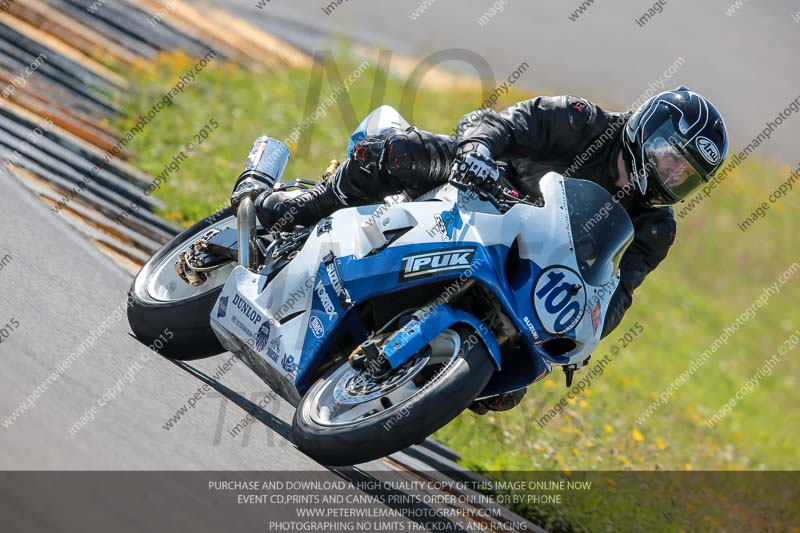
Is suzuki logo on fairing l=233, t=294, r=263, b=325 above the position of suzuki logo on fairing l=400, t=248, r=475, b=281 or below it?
below

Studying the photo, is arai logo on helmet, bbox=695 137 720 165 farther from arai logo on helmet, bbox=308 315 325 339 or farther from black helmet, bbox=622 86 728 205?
arai logo on helmet, bbox=308 315 325 339

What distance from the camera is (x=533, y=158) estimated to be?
5.70 meters

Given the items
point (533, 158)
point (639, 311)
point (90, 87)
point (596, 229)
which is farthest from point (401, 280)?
point (639, 311)

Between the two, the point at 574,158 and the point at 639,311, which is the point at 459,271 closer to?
the point at 574,158

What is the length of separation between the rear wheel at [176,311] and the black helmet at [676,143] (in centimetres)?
218

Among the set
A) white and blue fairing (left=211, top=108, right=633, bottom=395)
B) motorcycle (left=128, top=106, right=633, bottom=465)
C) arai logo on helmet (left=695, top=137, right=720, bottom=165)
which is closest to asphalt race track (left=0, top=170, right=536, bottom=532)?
motorcycle (left=128, top=106, right=633, bottom=465)

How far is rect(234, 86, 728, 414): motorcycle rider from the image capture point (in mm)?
5273

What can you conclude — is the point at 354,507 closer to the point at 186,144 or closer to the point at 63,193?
the point at 63,193

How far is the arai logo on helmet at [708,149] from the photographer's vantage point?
5.24 m

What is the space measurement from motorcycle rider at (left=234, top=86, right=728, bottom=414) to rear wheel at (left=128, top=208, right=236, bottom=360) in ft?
2.10

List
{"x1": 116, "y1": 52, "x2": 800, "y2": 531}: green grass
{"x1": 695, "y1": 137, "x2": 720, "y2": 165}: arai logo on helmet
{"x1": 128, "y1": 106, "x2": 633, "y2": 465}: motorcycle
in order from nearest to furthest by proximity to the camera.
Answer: {"x1": 128, "y1": 106, "x2": 633, "y2": 465}: motorcycle < {"x1": 695, "y1": 137, "x2": 720, "y2": 165}: arai logo on helmet < {"x1": 116, "y1": 52, "x2": 800, "y2": 531}: green grass

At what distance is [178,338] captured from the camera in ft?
19.7

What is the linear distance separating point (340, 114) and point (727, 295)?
546 centimetres

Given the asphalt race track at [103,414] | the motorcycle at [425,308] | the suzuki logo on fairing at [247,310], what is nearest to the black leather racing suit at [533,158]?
the motorcycle at [425,308]
